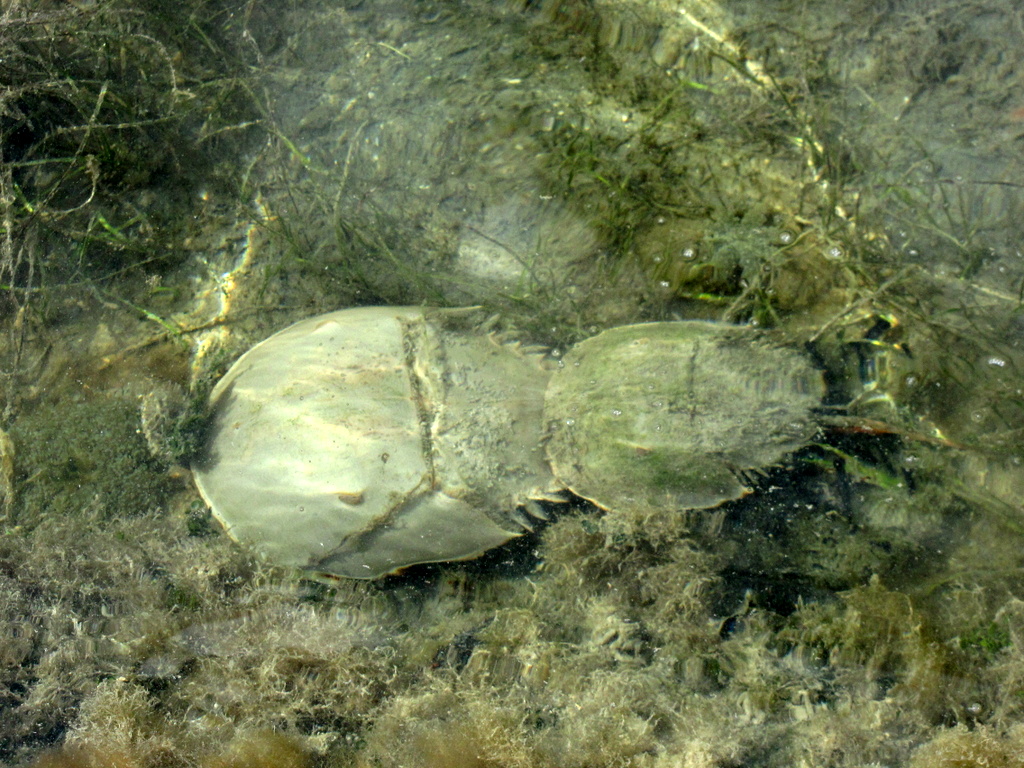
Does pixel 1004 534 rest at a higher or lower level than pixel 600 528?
higher

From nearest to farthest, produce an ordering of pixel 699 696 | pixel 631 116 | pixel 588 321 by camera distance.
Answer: pixel 699 696 < pixel 588 321 < pixel 631 116

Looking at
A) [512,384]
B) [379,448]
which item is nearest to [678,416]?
[512,384]

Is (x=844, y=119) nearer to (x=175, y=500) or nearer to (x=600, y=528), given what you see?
(x=600, y=528)

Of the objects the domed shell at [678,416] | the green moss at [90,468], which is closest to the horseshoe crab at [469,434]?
the domed shell at [678,416]

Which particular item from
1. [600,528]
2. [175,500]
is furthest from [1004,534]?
[175,500]

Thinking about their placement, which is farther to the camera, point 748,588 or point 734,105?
point 734,105

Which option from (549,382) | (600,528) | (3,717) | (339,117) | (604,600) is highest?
(339,117)

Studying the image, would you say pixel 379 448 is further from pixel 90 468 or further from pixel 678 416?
pixel 90 468
